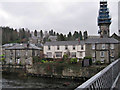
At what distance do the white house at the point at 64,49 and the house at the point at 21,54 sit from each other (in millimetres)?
4359

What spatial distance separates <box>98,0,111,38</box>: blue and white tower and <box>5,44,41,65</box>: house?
27.9m

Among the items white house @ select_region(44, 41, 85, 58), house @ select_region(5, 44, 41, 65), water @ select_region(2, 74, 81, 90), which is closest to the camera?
water @ select_region(2, 74, 81, 90)

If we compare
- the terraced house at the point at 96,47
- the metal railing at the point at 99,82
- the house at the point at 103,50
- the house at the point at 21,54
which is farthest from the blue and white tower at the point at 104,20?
the metal railing at the point at 99,82

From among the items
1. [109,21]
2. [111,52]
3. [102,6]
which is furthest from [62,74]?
[102,6]

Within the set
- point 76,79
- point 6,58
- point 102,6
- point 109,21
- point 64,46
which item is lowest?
point 76,79

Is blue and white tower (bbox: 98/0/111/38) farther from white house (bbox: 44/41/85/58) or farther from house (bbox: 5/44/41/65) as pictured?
house (bbox: 5/44/41/65)

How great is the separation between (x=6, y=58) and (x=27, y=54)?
26.3 ft

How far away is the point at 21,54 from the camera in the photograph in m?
42.8

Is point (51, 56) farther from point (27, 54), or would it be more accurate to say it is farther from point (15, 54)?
point (15, 54)

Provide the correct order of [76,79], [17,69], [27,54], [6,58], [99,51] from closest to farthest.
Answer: [76,79] < [99,51] < [17,69] < [27,54] < [6,58]

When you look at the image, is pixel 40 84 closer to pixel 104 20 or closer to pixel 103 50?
pixel 103 50

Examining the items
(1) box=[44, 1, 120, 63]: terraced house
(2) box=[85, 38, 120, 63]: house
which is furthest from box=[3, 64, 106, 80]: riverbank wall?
(1) box=[44, 1, 120, 63]: terraced house

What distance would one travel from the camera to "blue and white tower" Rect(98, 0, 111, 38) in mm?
55469

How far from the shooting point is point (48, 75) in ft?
108
